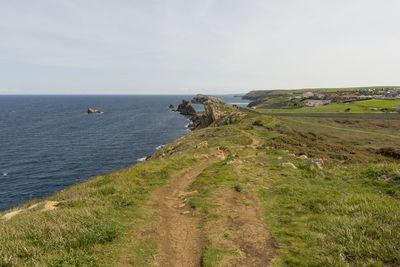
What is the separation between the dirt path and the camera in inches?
292

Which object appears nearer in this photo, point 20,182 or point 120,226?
point 120,226

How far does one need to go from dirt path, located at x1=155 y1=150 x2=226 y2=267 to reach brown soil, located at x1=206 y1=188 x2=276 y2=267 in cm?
82

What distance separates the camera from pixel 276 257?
7.21 metres

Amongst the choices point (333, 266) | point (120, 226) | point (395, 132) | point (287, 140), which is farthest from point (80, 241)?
point (395, 132)

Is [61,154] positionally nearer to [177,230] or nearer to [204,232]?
[177,230]

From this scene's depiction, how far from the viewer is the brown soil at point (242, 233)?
725cm

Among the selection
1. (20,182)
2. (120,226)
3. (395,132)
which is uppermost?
(120,226)

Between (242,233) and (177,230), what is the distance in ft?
9.92

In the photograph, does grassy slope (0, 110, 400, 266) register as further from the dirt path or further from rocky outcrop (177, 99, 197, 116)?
rocky outcrop (177, 99, 197, 116)

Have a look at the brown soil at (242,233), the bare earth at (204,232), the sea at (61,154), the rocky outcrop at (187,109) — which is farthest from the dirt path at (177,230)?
the rocky outcrop at (187,109)

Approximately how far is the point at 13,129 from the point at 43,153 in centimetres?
4667

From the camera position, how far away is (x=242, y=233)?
886cm

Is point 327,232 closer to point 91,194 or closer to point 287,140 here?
point 91,194

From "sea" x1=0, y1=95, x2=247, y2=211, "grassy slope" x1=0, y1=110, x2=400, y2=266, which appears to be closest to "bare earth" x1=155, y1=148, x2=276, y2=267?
"grassy slope" x1=0, y1=110, x2=400, y2=266
